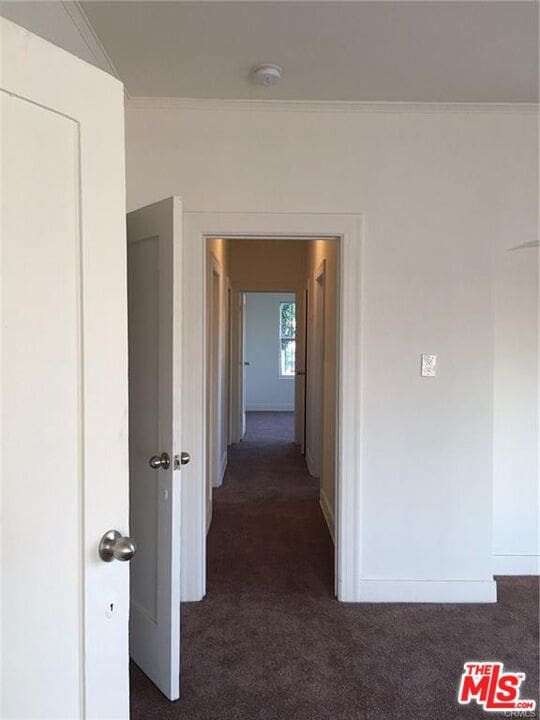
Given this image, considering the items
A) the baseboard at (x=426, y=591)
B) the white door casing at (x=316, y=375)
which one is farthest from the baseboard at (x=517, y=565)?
the white door casing at (x=316, y=375)

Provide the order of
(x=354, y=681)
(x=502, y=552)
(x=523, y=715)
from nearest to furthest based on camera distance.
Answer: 1. (x=523, y=715)
2. (x=354, y=681)
3. (x=502, y=552)

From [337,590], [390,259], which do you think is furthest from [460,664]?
[390,259]

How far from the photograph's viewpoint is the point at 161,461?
1974 millimetres

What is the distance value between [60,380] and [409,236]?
2178 mm

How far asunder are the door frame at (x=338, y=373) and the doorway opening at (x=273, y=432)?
0.44 feet

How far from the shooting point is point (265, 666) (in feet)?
7.19

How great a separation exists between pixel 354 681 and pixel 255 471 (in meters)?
3.46

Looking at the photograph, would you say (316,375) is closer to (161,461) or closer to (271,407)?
(161,461)

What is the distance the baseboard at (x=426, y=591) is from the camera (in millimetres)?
2750

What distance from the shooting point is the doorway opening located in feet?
11.0

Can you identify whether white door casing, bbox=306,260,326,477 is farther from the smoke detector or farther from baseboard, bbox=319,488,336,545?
the smoke detector

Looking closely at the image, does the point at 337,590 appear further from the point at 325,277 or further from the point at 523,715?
the point at 325,277

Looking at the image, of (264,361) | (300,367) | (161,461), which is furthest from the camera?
(264,361)

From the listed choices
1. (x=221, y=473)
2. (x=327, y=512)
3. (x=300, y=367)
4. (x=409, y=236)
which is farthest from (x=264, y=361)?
(x=409, y=236)
